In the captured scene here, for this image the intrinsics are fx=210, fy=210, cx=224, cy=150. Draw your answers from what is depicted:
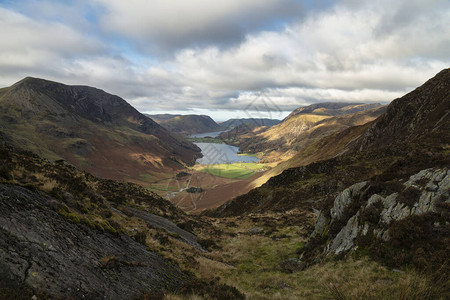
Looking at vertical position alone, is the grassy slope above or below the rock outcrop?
below

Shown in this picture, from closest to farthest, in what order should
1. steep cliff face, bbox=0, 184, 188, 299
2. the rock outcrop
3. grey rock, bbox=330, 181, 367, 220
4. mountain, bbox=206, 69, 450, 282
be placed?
steep cliff face, bbox=0, 184, 188, 299 < mountain, bbox=206, 69, 450, 282 < the rock outcrop < grey rock, bbox=330, 181, 367, 220

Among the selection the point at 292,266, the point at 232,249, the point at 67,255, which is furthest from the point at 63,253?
the point at 232,249

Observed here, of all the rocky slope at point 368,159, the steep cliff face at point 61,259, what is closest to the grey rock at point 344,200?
the steep cliff face at point 61,259

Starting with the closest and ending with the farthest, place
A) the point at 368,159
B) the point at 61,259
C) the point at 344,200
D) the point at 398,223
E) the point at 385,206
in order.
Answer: the point at 61,259
the point at 398,223
the point at 385,206
the point at 344,200
the point at 368,159

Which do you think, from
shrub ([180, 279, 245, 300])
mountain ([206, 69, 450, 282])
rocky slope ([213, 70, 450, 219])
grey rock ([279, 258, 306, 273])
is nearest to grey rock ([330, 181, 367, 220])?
mountain ([206, 69, 450, 282])

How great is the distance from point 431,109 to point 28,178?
254ft

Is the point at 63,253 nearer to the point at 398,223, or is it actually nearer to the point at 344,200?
the point at 398,223

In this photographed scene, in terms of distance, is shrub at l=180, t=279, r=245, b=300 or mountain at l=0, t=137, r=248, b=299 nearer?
mountain at l=0, t=137, r=248, b=299

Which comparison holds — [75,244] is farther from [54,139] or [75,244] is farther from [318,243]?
[54,139]

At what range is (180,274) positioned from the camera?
12.1 meters

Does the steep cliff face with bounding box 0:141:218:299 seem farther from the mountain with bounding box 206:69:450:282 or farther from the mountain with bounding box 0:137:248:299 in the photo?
the mountain with bounding box 206:69:450:282

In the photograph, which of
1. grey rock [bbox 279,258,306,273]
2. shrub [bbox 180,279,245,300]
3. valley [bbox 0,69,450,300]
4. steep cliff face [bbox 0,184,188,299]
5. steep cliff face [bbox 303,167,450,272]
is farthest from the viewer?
grey rock [bbox 279,258,306,273]

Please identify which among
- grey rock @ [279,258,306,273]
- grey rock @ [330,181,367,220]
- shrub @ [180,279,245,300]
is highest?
grey rock @ [330,181,367,220]

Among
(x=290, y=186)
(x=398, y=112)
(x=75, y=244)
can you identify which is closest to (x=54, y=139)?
(x=290, y=186)
